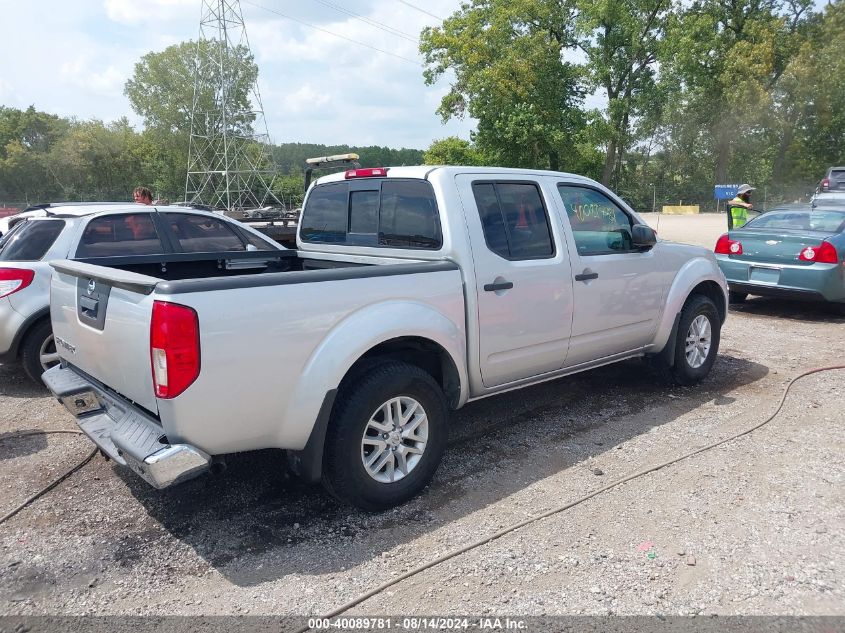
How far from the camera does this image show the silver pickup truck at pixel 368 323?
2.87 metres

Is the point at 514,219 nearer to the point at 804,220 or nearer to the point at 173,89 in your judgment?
the point at 804,220

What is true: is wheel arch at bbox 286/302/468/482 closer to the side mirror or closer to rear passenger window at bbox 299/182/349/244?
rear passenger window at bbox 299/182/349/244

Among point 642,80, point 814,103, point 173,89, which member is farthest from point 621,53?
point 173,89

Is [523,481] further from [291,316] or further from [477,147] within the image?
[477,147]

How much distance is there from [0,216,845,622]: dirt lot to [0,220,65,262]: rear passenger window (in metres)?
1.67

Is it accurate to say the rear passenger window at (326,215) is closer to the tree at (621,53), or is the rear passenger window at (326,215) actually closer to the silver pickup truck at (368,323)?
the silver pickup truck at (368,323)

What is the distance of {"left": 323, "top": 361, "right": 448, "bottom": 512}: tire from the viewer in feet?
10.9

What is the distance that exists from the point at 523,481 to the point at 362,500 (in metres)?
1.10

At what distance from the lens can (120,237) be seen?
6.05 m

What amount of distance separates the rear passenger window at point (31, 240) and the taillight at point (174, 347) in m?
3.91

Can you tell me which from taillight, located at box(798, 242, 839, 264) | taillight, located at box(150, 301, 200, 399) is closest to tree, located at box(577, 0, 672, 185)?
taillight, located at box(798, 242, 839, 264)

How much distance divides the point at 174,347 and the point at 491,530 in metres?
1.89

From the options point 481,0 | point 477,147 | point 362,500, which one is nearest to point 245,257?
point 362,500

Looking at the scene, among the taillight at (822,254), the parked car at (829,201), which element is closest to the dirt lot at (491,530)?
the taillight at (822,254)
